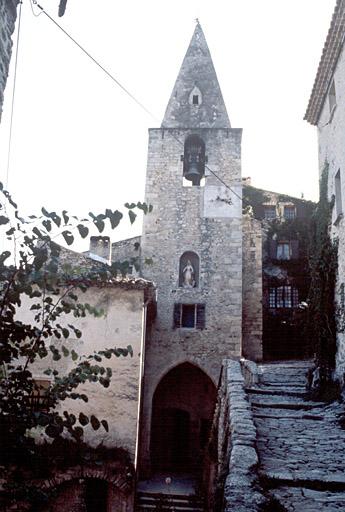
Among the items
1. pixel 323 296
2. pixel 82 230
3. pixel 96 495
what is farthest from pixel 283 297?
pixel 82 230

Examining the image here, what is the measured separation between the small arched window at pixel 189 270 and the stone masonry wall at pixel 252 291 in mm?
2615

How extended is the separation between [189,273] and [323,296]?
25.1 feet

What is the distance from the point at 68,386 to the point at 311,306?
397 inches

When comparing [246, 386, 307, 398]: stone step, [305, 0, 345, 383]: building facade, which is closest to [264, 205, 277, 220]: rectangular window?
[305, 0, 345, 383]: building facade

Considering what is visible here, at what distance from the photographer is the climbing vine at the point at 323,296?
10672 mm

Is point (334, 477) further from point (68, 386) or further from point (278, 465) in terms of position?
point (68, 386)

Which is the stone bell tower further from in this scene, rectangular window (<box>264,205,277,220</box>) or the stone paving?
the stone paving

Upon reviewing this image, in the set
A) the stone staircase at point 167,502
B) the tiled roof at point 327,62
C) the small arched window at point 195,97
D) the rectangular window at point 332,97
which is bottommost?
the stone staircase at point 167,502

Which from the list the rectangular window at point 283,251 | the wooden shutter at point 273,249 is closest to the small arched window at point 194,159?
the wooden shutter at point 273,249

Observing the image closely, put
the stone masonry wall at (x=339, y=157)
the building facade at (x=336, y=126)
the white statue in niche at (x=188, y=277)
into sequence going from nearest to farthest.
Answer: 1. the building facade at (x=336, y=126)
2. the stone masonry wall at (x=339, y=157)
3. the white statue in niche at (x=188, y=277)

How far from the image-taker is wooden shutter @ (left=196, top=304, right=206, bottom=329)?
1798 centimetres

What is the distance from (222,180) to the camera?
19.4 m

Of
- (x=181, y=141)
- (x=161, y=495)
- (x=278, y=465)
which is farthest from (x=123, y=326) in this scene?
(x=181, y=141)

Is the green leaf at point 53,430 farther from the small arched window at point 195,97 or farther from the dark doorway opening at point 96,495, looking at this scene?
the small arched window at point 195,97
